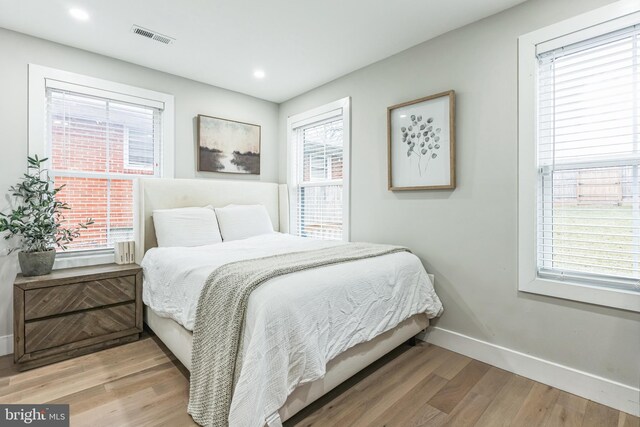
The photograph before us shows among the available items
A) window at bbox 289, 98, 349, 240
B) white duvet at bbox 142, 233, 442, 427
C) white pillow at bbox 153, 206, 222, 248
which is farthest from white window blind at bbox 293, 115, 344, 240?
white pillow at bbox 153, 206, 222, 248

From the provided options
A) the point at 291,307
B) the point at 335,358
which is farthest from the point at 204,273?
the point at 335,358

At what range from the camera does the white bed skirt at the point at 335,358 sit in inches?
61.9

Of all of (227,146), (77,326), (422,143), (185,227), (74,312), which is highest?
(227,146)

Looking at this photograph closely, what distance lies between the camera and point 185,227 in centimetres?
295

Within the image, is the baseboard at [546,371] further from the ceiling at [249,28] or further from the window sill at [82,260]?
the window sill at [82,260]

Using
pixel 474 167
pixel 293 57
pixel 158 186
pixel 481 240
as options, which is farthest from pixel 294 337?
pixel 293 57

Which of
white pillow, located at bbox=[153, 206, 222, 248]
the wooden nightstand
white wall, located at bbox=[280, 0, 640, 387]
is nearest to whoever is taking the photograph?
white wall, located at bbox=[280, 0, 640, 387]

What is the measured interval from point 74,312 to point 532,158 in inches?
138

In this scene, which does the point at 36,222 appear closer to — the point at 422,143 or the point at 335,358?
the point at 335,358

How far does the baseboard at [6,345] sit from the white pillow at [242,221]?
5.91 ft

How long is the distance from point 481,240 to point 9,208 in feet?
12.2

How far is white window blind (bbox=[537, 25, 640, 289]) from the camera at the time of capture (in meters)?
1.80

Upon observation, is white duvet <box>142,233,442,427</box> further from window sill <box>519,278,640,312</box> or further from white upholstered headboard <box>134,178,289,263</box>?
window sill <box>519,278,640,312</box>

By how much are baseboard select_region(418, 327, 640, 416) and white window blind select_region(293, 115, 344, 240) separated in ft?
5.06
